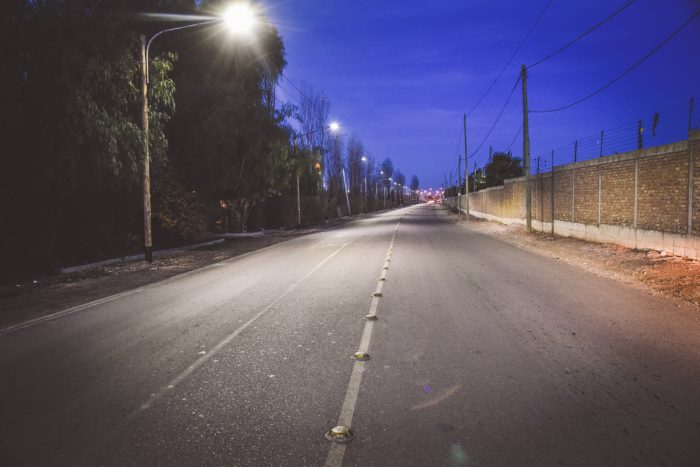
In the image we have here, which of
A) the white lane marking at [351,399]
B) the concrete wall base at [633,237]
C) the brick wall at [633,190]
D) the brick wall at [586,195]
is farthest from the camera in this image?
the brick wall at [586,195]

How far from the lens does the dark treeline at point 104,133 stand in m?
12.1

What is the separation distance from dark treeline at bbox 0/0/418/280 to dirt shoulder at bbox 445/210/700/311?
14.3 meters

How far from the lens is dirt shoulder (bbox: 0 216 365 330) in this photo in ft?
29.4

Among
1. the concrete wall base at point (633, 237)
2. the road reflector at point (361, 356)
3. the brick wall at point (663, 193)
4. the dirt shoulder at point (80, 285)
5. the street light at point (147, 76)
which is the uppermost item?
the street light at point (147, 76)

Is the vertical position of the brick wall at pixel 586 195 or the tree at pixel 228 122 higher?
the tree at pixel 228 122

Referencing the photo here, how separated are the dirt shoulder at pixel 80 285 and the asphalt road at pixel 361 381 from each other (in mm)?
1109

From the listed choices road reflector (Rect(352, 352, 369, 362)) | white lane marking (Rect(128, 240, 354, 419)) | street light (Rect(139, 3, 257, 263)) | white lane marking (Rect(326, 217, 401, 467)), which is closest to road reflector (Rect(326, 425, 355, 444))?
white lane marking (Rect(326, 217, 401, 467))

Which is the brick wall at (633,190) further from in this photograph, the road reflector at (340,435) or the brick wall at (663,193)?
the road reflector at (340,435)

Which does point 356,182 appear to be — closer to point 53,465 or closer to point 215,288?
point 215,288

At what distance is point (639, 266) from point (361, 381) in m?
10.7

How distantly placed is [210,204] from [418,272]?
57.6 feet

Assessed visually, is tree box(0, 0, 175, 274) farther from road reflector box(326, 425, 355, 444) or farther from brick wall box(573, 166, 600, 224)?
brick wall box(573, 166, 600, 224)

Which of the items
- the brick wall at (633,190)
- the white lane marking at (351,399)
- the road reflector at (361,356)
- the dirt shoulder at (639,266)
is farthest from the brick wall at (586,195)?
the road reflector at (361,356)

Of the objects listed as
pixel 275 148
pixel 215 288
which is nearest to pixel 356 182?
pixel 275 148
